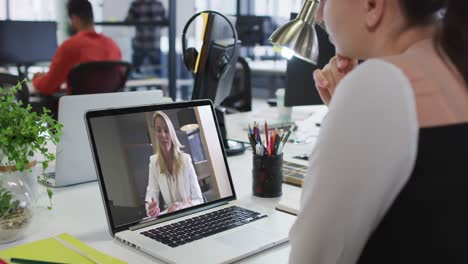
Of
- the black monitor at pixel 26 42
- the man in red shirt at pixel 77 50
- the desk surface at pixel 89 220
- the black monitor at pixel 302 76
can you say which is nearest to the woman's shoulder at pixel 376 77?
the desk surface at pixel 89 220

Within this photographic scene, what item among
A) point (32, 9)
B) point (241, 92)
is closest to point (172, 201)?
point (241, 92)

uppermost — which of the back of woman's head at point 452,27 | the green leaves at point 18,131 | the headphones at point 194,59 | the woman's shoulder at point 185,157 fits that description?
the back of woman's head at point 452,27

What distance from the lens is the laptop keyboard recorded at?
1011 mm

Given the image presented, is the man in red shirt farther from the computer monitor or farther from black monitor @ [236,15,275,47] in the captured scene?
the computer monitor

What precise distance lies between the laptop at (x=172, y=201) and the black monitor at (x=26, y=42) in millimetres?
3509

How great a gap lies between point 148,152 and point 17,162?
27cm

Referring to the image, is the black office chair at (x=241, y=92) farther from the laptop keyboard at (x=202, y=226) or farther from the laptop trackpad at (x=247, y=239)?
the laptop trackpad at (x=247, y=239)

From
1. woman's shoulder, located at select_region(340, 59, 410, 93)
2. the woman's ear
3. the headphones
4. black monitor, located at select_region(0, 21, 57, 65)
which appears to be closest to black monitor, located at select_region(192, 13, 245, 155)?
the headphones

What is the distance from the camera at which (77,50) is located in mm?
3648

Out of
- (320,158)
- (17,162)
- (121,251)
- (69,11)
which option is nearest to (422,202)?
(320,158)

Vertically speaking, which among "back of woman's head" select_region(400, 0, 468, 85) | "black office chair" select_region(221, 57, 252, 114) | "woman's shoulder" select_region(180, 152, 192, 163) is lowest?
"black office chair" select_region(221, 57, 252, 114)

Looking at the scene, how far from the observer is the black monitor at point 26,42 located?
13.7ft

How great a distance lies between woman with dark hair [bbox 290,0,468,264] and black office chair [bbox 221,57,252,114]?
2.33m

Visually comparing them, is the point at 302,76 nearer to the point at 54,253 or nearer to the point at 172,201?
the point at 172,201
